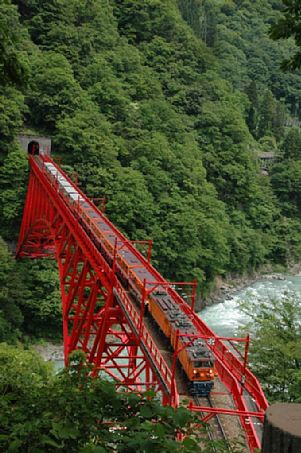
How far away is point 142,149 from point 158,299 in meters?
29.4

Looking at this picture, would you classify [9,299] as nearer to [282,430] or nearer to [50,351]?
[50,351]

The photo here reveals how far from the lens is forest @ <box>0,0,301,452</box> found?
34.7 meters

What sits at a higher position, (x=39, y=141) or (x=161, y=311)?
(x=39, y=141)

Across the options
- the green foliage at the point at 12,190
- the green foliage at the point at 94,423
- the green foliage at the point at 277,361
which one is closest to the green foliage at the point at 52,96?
the green foliage at the point at 12,190

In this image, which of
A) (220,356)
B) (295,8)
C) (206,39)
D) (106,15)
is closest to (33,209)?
(220,356)

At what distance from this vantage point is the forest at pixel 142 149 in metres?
34.7

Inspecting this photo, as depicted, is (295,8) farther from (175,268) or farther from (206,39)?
(206,39)

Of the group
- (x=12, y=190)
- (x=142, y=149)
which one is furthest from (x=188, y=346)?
(x=142, y=149)

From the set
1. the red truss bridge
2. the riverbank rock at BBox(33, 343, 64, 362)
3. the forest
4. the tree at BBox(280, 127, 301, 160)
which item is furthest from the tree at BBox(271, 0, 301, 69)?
the tree at BBox(280, 127, 301, 160)

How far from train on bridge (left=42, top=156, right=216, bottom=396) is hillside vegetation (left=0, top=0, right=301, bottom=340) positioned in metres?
9.43

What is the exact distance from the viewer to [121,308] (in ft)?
49.9

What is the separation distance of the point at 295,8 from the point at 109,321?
39.5 feet

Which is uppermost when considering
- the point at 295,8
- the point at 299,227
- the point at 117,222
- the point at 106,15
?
the point at 106,15

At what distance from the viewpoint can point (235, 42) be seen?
100625 millimetres
